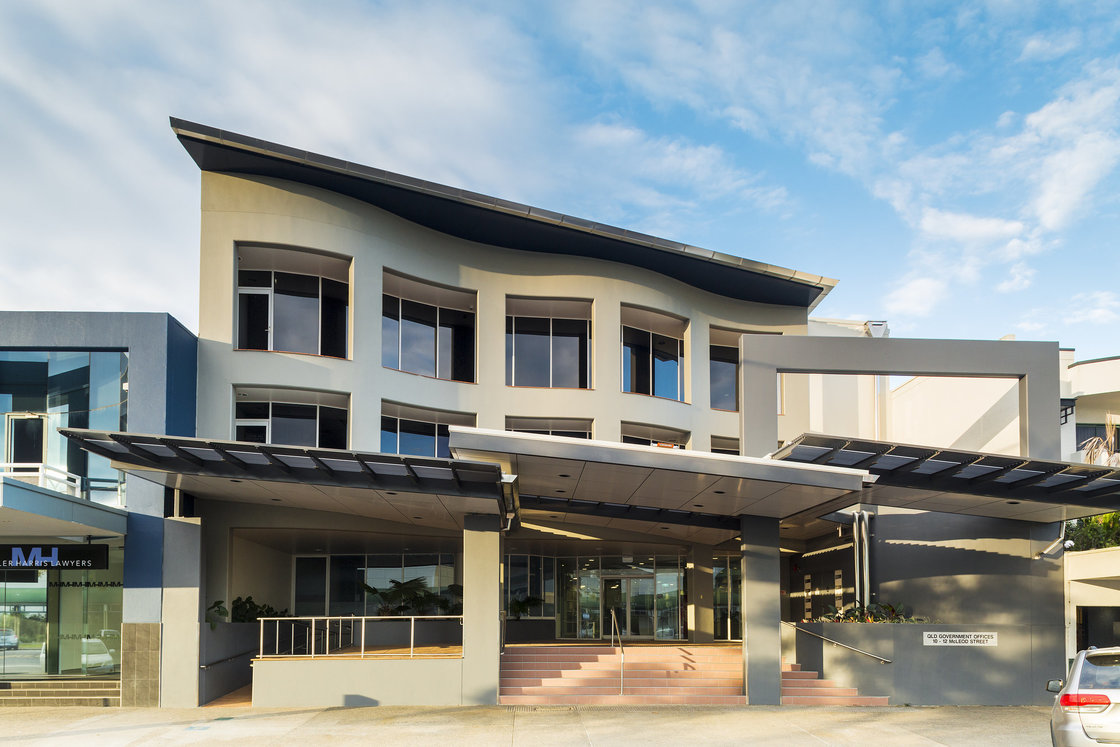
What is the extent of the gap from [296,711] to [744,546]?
29.3ft

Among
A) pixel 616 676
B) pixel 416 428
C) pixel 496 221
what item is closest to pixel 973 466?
pixel 616 676

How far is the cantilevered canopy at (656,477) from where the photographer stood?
46.2 ft

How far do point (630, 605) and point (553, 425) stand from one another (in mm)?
7431

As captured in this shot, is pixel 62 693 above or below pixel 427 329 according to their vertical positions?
below

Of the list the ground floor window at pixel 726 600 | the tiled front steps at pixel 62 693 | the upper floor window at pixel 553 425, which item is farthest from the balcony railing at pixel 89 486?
the ground floor window at pixel 726 600

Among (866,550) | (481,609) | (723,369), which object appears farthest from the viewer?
(723,369)

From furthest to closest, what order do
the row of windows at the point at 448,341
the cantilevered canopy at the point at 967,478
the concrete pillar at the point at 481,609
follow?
the row of windows at the point at 448,341 → the concrete pillar at the point at 481,609 → the cantilevered canopy at the point at 967,478

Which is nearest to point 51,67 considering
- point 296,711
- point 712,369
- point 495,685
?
point 296,711

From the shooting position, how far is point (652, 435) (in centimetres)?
2725

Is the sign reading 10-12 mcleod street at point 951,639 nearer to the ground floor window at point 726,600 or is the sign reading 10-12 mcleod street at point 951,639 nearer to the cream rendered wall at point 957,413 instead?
the cream rendered wall at point 957,413

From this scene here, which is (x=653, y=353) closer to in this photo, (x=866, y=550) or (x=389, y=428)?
(x=389, y=428)

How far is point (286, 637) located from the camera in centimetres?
1794

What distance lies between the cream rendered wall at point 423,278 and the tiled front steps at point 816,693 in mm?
9345

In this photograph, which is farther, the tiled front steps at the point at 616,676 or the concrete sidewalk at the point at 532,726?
the tiled front steps at the point at 616,676
